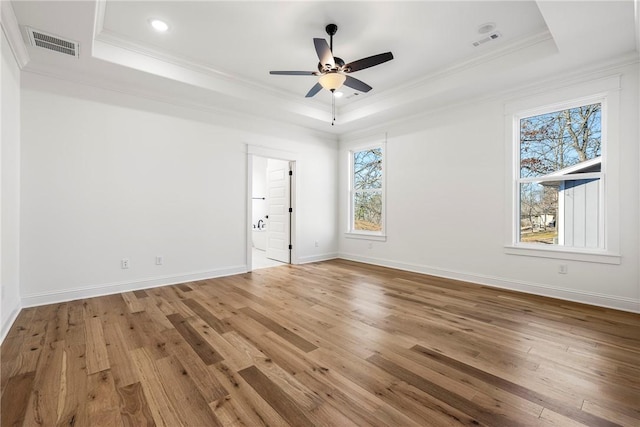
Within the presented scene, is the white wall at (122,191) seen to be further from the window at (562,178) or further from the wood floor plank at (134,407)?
the window at (562,178)

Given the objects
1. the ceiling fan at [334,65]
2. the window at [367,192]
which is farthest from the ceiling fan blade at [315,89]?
the window at [367,192]

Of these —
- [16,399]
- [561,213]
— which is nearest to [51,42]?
[16,399]

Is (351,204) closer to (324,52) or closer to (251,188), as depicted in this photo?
(251,188)

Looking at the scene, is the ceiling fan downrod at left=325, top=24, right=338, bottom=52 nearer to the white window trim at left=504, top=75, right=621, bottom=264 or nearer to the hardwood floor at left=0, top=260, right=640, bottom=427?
the white window trim at left=504, top=75, right=621, bottom=264

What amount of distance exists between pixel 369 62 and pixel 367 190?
3.42 meters

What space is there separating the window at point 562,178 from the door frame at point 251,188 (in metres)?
3.82

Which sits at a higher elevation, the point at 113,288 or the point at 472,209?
the point at 472,209

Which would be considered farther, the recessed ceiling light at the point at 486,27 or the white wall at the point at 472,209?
the white wall at the point at 472,209

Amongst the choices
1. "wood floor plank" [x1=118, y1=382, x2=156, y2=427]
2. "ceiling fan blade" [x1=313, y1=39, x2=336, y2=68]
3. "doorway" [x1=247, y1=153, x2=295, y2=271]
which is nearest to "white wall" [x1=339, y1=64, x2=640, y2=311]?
"doorway" [x1=247, y1=153, x2=295, y2=271]

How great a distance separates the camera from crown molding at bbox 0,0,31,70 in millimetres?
2480

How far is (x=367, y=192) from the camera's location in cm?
637

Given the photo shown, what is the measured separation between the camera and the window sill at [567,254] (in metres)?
3.46

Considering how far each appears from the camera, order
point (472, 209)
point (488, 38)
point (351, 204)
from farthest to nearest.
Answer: point (351, 204) < point (472, 209) < point (488, 38)

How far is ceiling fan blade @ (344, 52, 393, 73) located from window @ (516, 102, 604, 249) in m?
2.51
